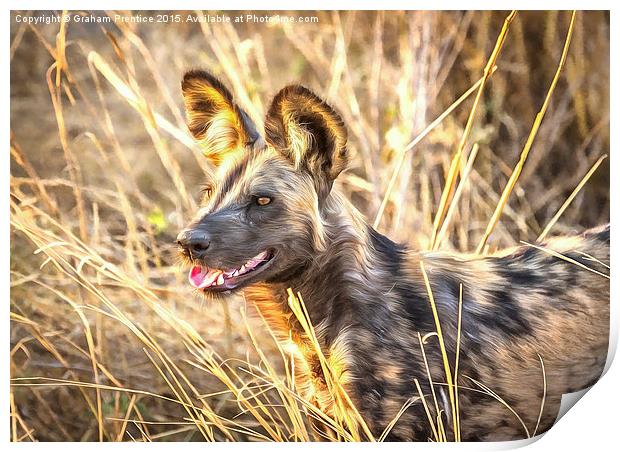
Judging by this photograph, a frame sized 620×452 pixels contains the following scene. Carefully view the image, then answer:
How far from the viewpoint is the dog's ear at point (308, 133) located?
288 centimetres

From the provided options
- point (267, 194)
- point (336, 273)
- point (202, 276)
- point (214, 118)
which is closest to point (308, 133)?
point (267, 194)

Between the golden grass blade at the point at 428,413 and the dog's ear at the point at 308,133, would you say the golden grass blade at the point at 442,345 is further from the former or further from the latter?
the dog's ear at the point at 308,133

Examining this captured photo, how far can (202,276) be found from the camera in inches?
118

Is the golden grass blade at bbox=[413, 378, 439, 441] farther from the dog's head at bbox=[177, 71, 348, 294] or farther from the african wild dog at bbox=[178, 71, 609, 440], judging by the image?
the dog's head at bbox=[177, 71, 348, 294]

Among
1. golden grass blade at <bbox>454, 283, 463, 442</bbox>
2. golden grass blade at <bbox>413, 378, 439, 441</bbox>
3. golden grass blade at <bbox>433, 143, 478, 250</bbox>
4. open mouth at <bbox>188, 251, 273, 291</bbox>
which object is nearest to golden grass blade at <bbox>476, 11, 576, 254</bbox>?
golden grass blade at <bbox>433, 143, 478, 250</bbox>

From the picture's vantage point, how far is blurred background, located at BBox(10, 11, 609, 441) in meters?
3.25

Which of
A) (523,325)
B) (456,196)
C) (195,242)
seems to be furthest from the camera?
(456,196)

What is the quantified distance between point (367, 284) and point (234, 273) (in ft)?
1.60

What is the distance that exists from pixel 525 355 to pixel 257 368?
1.03 m

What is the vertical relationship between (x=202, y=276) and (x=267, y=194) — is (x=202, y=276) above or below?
below

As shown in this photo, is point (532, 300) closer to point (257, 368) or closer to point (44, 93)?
point (257, 368)

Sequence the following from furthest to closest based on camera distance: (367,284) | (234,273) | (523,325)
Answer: (523,325) → (367,284) → (234,273)

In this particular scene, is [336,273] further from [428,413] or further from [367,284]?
[428,413]
